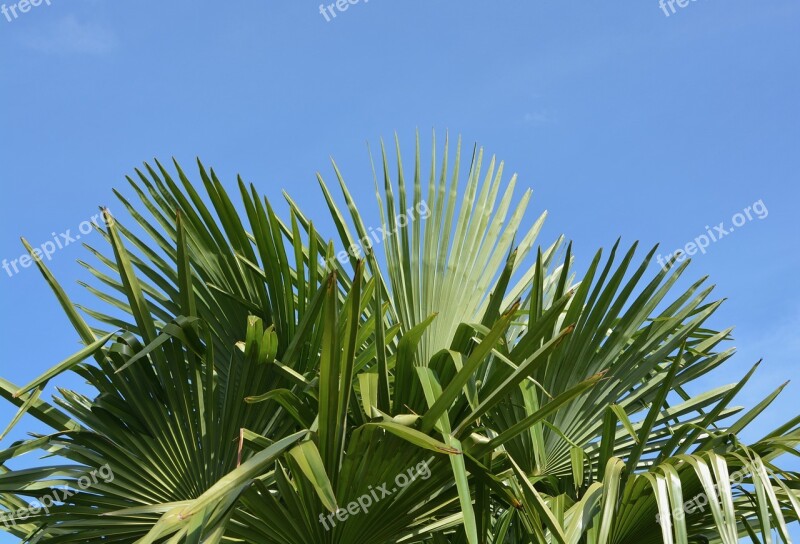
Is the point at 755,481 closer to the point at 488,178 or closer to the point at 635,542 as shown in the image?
the point at 635,542

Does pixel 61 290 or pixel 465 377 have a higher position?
pixel 61 290

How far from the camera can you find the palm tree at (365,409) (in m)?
2.34

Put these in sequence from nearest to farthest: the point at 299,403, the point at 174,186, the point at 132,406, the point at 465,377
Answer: the point at 465,377
the point at 299,403
the point at 132,406
the point at 174,186

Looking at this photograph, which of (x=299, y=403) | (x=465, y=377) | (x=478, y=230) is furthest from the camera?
(x=478, y=230)

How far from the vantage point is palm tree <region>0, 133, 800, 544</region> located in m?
2.34

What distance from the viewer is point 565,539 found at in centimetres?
231

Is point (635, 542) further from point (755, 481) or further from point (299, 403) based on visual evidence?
point (299, 403)

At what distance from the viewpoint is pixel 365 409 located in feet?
8.02

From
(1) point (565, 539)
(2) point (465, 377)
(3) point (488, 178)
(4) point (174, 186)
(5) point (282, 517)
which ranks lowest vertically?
(1) point (565, 539)

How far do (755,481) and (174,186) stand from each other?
2.38 meters

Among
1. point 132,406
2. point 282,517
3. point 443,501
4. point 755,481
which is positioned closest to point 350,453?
point 282,517

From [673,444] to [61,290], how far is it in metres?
2.31

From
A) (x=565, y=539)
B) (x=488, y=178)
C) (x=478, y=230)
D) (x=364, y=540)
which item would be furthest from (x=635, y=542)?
(x=488, y=178)

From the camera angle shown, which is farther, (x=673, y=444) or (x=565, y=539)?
(x=673, y=444)
